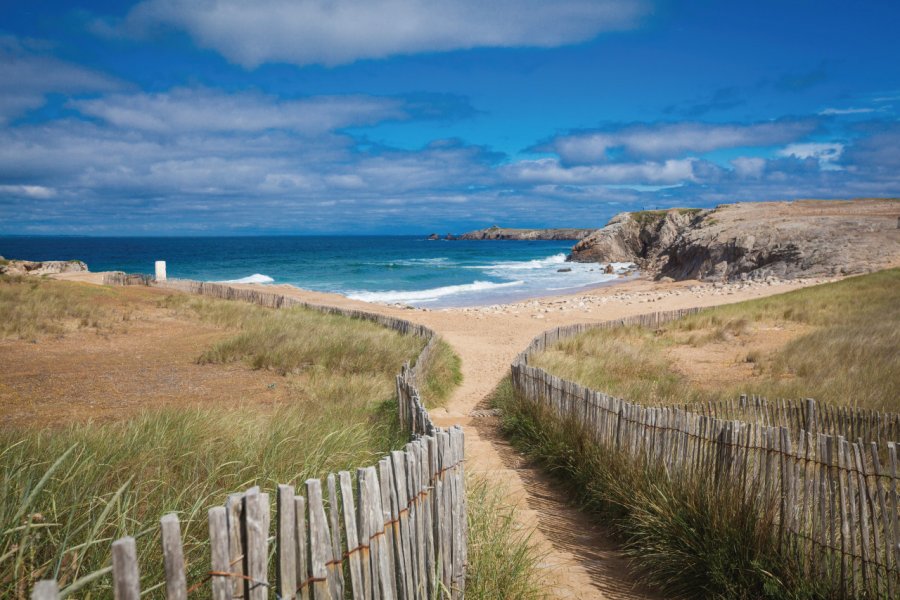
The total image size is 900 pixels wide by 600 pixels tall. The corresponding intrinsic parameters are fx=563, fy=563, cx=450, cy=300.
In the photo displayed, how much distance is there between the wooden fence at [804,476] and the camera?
3.48m

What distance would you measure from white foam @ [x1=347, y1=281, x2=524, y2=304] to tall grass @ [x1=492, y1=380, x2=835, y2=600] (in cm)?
3234

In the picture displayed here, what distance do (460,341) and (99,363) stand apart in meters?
9.46

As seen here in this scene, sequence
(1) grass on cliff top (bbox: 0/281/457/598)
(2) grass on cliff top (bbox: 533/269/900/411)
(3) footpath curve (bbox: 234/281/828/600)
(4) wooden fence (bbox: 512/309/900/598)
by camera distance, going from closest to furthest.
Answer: (1) grass on cliff top (bbox: 0/281/457/598), (4) wooden fence (bbox: 512/309/900/598), (3) footpath curve (bbox: 234/281/828/600), (2) grass on cliff top (bbox: 533/269/900/411)

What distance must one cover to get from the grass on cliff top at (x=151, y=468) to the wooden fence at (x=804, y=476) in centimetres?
248

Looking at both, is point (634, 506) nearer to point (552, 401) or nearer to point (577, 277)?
point (552, 401)

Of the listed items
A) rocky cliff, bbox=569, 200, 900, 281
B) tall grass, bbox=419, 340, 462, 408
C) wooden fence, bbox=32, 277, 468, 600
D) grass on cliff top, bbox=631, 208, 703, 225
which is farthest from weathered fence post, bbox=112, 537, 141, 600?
grass on cliff top, bbox=631, 208, 703, 225

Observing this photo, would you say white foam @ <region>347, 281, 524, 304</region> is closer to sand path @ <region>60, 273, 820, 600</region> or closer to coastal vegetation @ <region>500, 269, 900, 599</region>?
sand path @ <region>60, 273, 820, 600</region>

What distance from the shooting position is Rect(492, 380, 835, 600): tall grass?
3.82 metres

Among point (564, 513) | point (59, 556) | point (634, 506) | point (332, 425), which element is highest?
point (59, 556)

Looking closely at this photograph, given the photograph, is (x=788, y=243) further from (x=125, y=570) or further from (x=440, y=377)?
(x=125, y=570)

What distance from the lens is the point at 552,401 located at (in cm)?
717

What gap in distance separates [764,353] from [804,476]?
9.69 m

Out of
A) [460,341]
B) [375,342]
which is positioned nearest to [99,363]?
[375,342]

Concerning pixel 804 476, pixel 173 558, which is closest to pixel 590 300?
pixel 804 476
